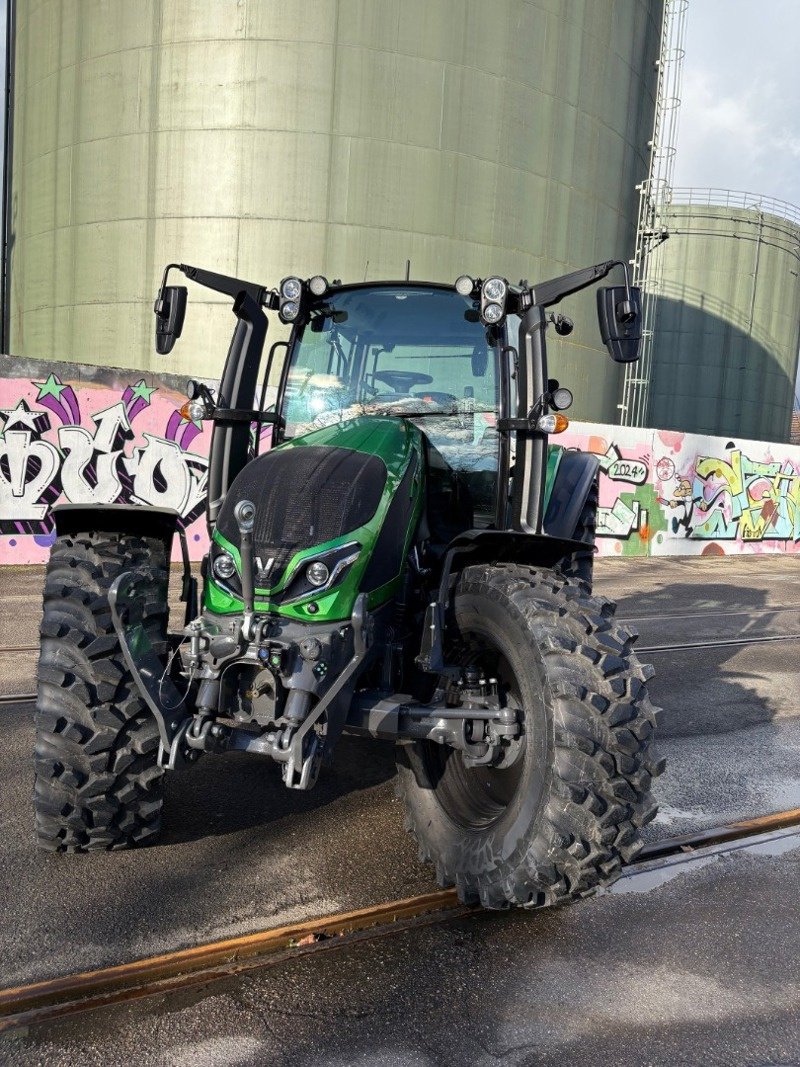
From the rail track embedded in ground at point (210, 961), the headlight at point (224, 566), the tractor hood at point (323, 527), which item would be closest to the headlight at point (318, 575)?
the tractor hood at point (323, 527)

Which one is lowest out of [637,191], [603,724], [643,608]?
[643,608]

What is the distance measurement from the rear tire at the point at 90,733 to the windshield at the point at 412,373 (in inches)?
56.8

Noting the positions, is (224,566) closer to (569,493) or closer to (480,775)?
(480,775)

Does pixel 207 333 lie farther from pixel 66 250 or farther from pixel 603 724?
pixel 603 724

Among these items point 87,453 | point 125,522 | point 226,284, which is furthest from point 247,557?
point 87,453

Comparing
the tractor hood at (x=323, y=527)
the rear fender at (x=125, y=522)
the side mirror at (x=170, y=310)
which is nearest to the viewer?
the tractor hood at (x=323, y=527)

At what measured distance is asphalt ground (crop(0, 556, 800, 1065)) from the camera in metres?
2.84

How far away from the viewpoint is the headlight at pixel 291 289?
4805 millimetres

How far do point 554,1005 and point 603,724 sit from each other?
35.9 inches

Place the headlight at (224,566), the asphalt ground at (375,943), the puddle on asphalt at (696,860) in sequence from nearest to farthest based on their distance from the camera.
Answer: the asphalt ground at (375,943) < the headlight at (224,566) < the puddle on asphalt at (696,860)

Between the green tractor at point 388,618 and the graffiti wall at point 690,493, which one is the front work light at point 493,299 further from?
the graffiti wall at point 690,493

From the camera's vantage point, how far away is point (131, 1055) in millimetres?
2707

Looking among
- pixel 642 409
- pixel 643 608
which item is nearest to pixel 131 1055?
pixel 643 608

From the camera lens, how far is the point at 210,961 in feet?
10.6
